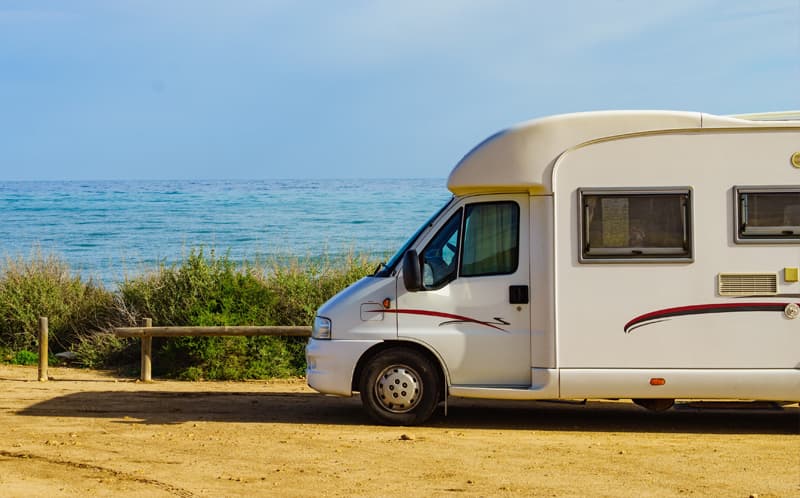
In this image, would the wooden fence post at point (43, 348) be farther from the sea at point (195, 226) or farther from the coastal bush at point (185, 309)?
the sea at point (195, 226)

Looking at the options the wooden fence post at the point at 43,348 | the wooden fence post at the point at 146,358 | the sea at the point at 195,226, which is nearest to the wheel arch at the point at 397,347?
the wooden fence post at the point at 146,358

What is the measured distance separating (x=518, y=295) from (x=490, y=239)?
1.94 ft

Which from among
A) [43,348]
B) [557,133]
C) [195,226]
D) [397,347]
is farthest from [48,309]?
[195,226]

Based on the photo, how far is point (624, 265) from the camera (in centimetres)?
991

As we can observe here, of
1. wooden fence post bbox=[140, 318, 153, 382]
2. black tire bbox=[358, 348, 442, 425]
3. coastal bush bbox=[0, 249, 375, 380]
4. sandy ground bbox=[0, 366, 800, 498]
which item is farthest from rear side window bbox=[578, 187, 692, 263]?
wooden fence post bbox=[140, 318, 153, 382]

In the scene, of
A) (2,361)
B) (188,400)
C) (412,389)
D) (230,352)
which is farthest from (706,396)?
(2,361)

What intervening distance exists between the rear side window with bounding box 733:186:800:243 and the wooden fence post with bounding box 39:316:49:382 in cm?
901

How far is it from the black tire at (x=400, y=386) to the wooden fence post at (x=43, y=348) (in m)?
5.85

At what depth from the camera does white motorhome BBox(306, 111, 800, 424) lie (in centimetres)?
980

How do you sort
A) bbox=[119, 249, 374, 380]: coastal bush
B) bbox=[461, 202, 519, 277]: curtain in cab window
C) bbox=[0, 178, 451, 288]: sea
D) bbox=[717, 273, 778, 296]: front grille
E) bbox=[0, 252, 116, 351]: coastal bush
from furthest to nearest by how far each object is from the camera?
bbox=[0, 178, 451, 288]: sea → bbox=[0, 252, 116, 351]: coastal bush → bbox=[119, 249, 374, 380]: coastal bush → bbox=[461, 202, 519, 277]: curtain in cab window → bbox=[717, 273, 778, 296]: front grille

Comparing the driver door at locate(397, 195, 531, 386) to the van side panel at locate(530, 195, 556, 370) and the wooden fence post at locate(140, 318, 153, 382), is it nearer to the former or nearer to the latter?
the van side panel at locate(530, 195, 556, 370)

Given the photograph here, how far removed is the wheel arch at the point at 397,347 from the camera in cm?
1034

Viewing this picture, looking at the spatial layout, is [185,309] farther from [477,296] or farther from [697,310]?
[697,310]

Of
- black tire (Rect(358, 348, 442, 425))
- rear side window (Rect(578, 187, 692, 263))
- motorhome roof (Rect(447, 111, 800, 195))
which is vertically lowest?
black tire (Rect(358, 348, 442, 425))
